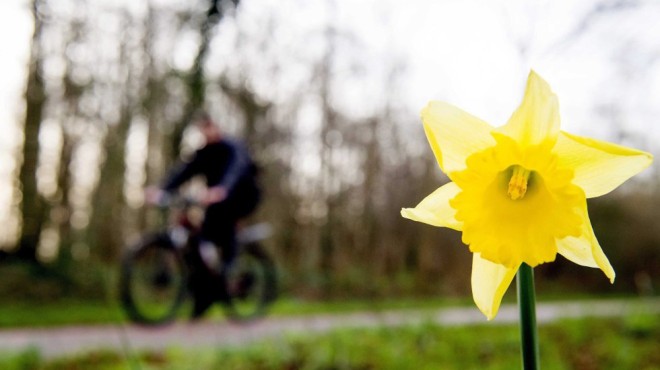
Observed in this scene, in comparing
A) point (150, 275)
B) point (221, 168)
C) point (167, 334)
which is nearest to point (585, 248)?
point (221, 168)

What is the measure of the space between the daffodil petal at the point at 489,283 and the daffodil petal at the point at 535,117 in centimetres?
14

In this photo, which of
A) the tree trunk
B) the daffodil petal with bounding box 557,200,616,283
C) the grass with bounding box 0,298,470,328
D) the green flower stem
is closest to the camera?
the green flower stem

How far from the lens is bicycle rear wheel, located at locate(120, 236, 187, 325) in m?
4.39

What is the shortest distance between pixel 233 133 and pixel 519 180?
36.8ft

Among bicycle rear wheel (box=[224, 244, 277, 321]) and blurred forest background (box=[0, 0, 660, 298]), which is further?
blurred forest background (box=[0, 0, 660, 298])

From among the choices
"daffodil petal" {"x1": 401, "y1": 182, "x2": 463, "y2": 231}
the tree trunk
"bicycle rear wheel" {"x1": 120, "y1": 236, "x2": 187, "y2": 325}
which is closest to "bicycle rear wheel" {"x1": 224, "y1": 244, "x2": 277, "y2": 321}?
"bicycle rear wheel" {"x1": 120, "y1": 236, "x2": 187, "y2": 325}

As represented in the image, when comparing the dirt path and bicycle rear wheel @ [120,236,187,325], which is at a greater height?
bicycle rear wheel @ [120,236,187,325]

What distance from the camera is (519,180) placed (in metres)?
0.65

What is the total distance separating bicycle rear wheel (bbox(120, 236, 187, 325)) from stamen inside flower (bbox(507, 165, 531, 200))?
4.16 m

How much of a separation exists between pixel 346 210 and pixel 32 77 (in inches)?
258

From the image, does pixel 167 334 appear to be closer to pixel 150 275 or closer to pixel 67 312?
pixel 150 275

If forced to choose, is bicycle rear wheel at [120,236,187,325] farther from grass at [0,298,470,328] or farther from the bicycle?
grass at [0,298,470,328]

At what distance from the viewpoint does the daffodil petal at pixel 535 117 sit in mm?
598

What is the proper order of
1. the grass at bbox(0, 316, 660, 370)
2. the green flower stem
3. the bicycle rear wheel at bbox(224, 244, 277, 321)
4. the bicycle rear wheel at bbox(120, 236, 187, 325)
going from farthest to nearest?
1. the bicycle rear wheel at bbox(224, 244, 277, 321)
2. the bicycle rear wheel at bbox(120, 236, 187, 325)
3. the grass at bbox(0, 316, 660, 370)
4. the green flower stem
